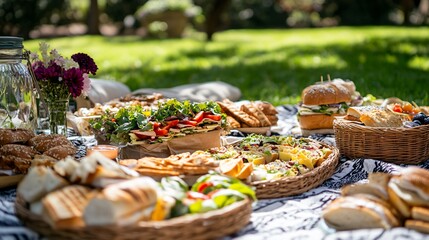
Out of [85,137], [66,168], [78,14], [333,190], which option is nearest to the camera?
[66,168]

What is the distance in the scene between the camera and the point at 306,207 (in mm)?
2994

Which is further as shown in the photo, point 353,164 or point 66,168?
point 353,164

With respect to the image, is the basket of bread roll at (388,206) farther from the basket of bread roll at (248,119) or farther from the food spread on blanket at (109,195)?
the basket of bread roll at (248,119)

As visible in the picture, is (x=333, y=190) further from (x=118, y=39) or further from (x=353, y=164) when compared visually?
(x=118, y=39)

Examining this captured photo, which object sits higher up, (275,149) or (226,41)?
(275,149)

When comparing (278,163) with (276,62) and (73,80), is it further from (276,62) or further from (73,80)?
(276,62)

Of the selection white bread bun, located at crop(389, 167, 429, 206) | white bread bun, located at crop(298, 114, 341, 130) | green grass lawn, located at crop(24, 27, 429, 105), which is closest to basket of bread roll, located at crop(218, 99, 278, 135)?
white bread bun, located at crop(298, 114, 341, 130)

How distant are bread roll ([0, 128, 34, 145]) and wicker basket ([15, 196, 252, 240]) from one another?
938 mm

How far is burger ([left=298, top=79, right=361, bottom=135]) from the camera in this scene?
459cm

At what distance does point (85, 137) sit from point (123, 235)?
7.26 ft

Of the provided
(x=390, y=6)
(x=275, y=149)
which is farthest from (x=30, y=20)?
(x=275, y=149)

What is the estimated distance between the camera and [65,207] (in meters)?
2.22

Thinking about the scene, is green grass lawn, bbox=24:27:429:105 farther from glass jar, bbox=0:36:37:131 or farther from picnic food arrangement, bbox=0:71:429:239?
glass jar, bbox=0:36:37:131

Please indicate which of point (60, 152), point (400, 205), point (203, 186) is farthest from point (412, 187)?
point (60, 152)
